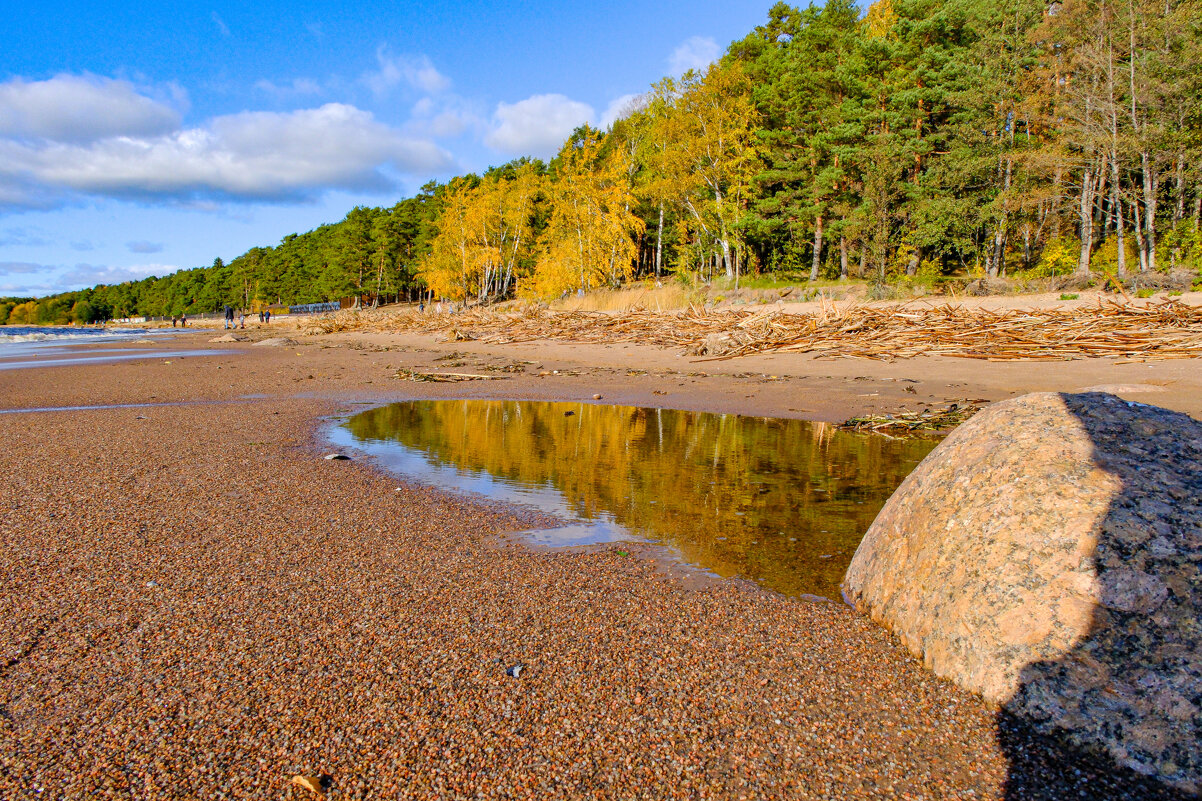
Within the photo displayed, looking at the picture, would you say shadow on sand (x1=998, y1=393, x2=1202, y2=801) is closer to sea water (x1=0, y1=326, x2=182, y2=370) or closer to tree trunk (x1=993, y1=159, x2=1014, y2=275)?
sea water (x1=0, y1=326, x2=182, y2=370)

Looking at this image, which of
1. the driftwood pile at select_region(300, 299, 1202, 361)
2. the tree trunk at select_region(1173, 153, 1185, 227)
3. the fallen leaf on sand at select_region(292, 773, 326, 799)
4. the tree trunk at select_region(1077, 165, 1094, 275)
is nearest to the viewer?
the fallen leaf on sand at select_region(292, 773, 326, 799)

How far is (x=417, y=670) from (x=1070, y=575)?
7.11ft

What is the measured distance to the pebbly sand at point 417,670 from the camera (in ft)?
5.52

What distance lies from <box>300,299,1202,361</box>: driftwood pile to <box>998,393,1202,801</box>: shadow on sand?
10.5 metres

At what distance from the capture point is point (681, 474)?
5293 millimetres

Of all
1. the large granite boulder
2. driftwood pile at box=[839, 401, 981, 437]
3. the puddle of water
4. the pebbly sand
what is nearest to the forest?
driftwood pile at box=[839, 401, 981, 437]

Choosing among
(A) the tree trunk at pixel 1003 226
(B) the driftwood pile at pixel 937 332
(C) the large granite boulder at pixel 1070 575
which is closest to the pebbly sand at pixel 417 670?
(C) the large granite boulder at pixel 1070 575

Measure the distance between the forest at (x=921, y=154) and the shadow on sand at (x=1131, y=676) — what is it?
73.7 feet

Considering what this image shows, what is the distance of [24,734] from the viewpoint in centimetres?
178

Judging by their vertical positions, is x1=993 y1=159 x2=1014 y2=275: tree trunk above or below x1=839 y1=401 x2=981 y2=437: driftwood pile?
above

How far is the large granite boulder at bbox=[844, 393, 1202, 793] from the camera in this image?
1754 millimetres

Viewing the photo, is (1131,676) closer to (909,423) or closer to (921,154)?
(909,423)

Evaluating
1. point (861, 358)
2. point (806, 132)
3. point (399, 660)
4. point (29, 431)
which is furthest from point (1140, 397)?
point (806, 132)

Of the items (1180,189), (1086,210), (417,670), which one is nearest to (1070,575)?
(417,670)
